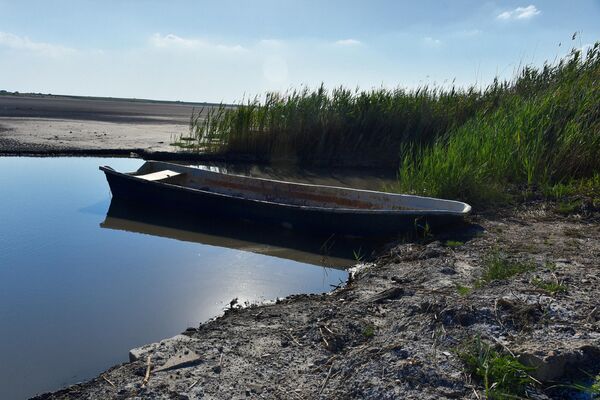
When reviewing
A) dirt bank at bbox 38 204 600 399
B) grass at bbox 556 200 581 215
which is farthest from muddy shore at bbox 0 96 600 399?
grass at bbox 556 200 581 215

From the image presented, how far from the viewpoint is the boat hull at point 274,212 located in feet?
20.5

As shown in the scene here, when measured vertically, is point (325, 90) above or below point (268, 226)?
above

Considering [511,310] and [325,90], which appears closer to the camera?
[511,310]

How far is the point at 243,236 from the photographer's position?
712 centimetres

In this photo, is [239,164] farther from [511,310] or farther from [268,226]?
[511,310]

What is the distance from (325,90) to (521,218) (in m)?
7.22

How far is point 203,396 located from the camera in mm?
2811

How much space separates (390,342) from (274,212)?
4133mm

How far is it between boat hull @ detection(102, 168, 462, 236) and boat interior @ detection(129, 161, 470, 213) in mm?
302

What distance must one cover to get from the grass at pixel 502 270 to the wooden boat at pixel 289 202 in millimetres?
1611

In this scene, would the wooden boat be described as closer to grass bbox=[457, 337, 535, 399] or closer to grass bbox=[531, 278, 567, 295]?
grass bbox=[531, 278, 567, 295]

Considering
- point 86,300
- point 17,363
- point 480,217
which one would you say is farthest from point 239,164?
point 17,363

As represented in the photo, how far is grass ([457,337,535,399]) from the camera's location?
250 cm

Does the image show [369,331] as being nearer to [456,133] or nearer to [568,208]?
[568,208]
